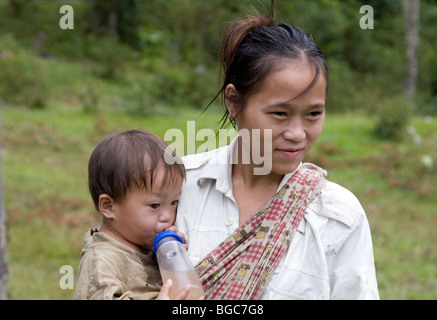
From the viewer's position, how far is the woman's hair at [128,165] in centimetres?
208

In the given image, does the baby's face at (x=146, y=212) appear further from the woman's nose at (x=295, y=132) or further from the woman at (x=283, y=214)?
the woman's nose at (x=295, y=132)

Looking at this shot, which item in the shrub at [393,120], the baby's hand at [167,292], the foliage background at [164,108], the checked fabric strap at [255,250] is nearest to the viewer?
the baby's hand at [167,292]

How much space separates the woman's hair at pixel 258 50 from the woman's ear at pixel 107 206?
0.52 m

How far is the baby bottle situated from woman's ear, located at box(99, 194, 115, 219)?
0.20 meters

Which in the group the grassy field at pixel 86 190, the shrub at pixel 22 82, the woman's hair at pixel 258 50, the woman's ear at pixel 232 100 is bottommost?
the grassy field at pixel 86 190

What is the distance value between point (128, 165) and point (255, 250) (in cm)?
51

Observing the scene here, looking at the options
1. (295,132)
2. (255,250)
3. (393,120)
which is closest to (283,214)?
(255,250)

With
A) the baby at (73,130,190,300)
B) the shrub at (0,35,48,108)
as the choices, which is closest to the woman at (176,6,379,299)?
the baby at (73,130,190,300)

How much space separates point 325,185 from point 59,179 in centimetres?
546

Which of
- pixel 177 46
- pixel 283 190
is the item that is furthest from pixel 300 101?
pixel 177 46

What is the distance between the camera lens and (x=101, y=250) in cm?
204

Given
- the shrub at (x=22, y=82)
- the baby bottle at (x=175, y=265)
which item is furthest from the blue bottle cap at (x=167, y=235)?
the shrub at (x=22, y=82)

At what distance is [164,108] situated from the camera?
1001cm

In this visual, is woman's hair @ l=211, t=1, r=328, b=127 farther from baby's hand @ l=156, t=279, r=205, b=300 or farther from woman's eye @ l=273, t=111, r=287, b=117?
baby's hand @ l=156, t=279, r=205, b=300
